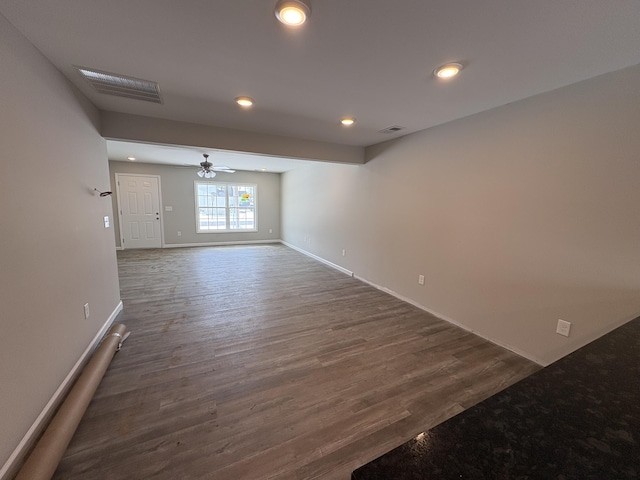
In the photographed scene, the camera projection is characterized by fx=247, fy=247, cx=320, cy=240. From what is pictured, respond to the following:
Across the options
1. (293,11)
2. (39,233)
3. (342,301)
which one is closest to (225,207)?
(342,301)

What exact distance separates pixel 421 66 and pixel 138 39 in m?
1.85

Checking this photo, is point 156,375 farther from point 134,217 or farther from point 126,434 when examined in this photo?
point 134,217

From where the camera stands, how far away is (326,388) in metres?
1.93

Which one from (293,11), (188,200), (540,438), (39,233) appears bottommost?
(540,438)

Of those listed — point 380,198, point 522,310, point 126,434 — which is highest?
point 380,198

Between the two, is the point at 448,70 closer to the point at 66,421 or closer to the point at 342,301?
the point at 342,301

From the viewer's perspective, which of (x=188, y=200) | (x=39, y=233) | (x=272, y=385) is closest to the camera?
(x=39, y=233)

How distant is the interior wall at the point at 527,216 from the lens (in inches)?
70.7

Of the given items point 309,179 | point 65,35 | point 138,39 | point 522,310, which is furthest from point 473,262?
point 309,179

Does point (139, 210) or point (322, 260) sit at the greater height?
point (139, 210)

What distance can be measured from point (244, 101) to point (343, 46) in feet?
3.97

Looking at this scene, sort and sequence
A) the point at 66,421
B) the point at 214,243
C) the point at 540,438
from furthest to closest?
the point at 214,243, the point at 66,421, the point at 540,438

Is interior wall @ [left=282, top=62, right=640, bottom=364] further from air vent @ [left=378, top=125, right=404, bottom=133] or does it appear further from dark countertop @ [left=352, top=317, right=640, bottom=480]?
dark countertop @ [left=352, top=317, right=640, bottom=480]

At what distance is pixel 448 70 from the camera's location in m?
1.79
